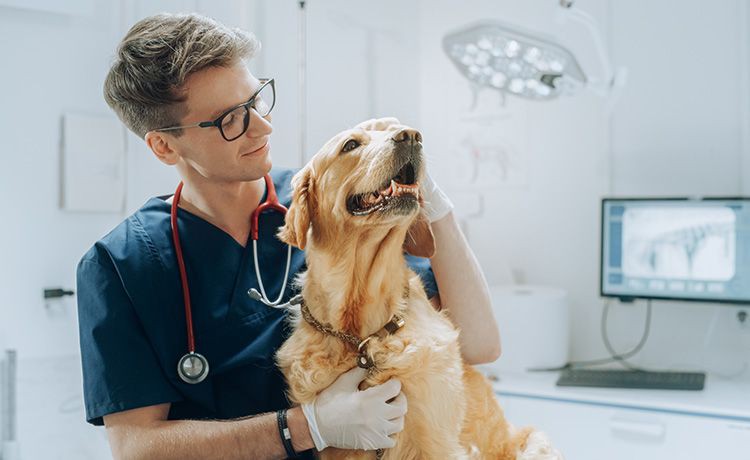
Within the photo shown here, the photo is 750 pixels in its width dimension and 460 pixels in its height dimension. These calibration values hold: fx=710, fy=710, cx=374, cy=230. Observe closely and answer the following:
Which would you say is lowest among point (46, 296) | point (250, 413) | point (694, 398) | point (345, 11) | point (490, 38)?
point (694, 398)

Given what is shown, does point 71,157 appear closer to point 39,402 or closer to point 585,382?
point 39,402

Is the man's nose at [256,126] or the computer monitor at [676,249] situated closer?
the man's nose at [256,126]

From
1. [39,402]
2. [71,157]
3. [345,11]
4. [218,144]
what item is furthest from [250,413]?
[345,11]

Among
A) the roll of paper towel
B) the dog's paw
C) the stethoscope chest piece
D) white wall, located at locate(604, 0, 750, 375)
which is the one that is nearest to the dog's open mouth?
the stethoscope chest piece

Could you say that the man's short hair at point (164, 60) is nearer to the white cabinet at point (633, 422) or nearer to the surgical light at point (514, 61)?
the surgical light at point (514, 61)

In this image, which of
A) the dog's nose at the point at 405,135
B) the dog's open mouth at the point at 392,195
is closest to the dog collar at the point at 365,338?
the dog's open mouth at the point at 392,195

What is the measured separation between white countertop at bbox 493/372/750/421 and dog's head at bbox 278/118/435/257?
139 centimetres

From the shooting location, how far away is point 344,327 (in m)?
1.27

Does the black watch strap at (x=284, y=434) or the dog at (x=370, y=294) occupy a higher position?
the dog at (x=370, y=294)

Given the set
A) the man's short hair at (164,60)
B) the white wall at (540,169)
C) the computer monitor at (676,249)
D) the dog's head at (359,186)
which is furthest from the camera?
the white wall at (540,169)

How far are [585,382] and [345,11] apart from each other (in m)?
1.68

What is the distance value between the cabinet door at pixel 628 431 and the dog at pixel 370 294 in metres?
1.15

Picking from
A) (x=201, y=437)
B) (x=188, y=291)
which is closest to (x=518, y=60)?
(x=188, y=291)

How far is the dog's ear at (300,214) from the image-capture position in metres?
1.24
